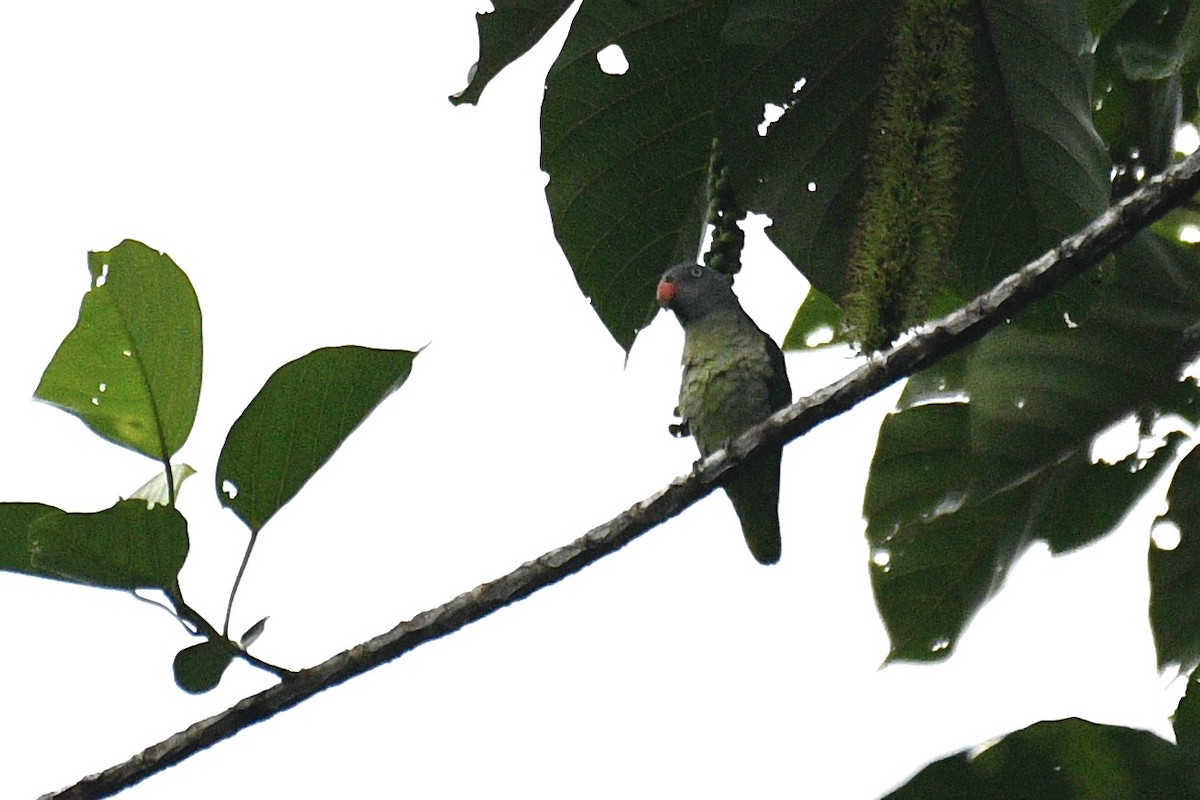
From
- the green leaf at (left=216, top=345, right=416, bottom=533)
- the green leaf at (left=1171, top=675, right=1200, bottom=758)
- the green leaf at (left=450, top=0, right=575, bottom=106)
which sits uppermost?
the green leaf at (left=450, top=0, right=575, bottom=106)

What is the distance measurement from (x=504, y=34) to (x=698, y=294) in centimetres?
130

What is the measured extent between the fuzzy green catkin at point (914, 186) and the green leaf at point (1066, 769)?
0.68 m

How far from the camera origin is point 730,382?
363 cm

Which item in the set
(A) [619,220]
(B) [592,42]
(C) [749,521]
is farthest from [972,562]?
(B) [592,42]

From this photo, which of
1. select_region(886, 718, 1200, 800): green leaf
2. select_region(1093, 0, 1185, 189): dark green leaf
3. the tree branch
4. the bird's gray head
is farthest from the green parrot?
the tree branch

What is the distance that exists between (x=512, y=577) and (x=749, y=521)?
1958 millimetres

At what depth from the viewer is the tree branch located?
191 cm

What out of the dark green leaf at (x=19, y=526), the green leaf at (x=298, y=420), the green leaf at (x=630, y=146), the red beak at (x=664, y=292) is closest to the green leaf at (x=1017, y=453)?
the red beak at (x=664, y=292)

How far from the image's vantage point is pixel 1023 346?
3.09 meters

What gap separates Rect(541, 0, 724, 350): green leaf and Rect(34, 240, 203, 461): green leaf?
3.21 feet

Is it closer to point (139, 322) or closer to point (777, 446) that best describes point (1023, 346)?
point (777, 446)

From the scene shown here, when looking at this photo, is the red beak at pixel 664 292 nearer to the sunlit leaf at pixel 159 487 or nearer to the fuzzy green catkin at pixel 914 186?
the fuzzy green catkin at pixel 914 186

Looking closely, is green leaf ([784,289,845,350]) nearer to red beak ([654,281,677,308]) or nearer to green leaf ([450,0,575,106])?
red beak ([654,281,677,308])

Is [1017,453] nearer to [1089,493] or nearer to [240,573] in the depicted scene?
[1089,493]
